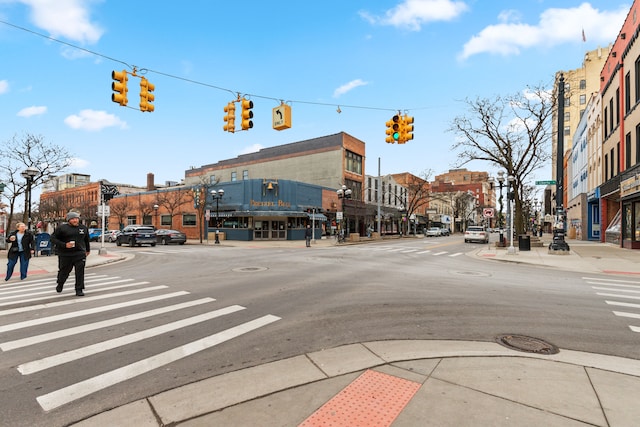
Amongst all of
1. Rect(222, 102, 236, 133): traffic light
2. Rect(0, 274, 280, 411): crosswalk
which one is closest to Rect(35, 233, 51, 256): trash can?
Rect(0, 274, 280, 411): crosswalk

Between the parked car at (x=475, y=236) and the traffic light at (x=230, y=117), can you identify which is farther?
the parked car at (x=475, y=236)

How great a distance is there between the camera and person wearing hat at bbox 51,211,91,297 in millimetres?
7848

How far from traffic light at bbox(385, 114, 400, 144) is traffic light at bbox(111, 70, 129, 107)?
10115 millimetres

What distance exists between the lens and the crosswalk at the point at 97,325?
3896 mm

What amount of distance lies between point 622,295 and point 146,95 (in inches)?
597

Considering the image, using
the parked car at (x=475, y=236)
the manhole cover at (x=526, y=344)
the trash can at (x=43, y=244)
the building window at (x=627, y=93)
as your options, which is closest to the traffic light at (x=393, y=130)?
the manhole cover at (x=526, y=344)

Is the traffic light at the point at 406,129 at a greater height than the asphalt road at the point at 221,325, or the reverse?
the traffic light at the point at 406,129

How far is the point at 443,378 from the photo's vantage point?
3.65 m

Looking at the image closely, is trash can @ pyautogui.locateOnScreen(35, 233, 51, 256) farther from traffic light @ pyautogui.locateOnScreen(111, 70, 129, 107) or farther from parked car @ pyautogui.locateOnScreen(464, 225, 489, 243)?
parked car @ pyautogui.locateOnScreen(464, 225, 489, 243)

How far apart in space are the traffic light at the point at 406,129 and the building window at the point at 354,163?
31138 millimetres

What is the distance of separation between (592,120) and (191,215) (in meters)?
44.1

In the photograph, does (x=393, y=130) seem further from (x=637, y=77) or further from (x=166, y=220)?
(x=166, y=220)

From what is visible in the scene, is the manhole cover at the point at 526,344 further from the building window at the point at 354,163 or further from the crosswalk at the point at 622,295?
the building window at the point at 354,163

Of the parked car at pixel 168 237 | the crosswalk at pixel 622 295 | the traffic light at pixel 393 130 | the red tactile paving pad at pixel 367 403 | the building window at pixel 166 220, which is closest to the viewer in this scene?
the red tactile paving pad at pixel 367 403
